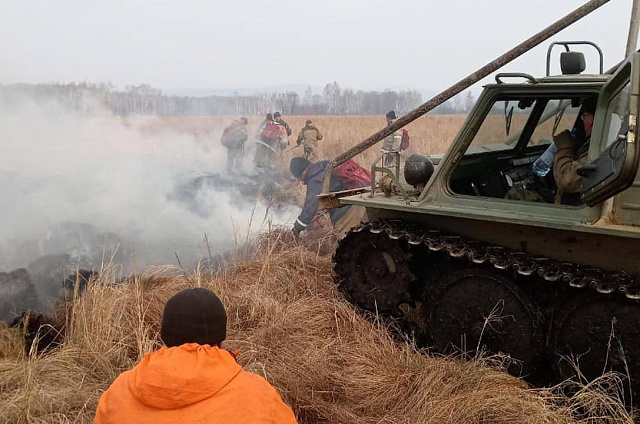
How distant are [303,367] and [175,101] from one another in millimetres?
19218

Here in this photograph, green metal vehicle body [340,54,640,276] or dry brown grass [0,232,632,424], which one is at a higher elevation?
green metal vehicle body [340,54,640,276]

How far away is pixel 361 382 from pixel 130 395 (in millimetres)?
2240

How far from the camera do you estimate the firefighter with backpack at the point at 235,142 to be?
15.4 metres

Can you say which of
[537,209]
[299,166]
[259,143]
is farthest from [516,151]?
[259,143]

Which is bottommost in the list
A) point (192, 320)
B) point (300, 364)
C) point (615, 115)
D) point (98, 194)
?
point (98, 194)

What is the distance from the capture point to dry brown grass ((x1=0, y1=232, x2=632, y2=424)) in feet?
12.5

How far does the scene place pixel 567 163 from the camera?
4305 millimetres

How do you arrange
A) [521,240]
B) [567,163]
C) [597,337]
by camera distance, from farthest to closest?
[521,240] < [567,163] < [597,337]

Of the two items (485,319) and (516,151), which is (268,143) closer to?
(516,151)

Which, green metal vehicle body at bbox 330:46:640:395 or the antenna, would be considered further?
the antenna

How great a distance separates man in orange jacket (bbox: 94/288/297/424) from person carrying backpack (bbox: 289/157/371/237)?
17.9 feet

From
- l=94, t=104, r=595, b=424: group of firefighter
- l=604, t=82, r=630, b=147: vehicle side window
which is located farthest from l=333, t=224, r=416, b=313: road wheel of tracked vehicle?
l=94, t=104, r=595, b=424: group of firefighter

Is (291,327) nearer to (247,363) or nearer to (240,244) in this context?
(247,363)

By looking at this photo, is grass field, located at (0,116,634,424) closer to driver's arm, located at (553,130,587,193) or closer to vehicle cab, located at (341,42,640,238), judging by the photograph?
vehicle cab, located at (341,42,640,238)
